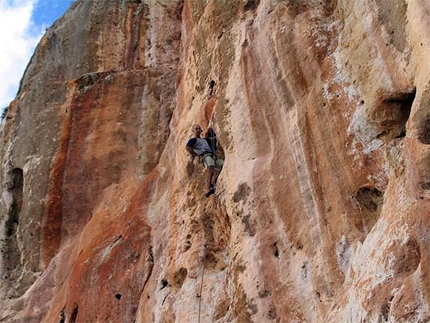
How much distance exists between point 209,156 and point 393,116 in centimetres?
379

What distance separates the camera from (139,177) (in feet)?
55.1

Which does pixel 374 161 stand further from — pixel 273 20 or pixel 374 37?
pixel 273 20

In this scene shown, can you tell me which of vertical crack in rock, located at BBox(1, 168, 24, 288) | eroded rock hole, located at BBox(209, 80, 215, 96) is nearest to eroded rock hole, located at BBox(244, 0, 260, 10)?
eroded rock hole, located at BBox(209, 80, 215, 96)

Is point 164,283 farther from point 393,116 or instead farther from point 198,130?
point 393,116

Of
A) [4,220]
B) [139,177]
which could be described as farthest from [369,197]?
[4,220]

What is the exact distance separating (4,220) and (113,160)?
11.3 ft

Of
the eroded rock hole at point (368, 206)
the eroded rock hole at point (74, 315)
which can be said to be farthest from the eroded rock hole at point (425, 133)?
the eroded rock hole at point (74, 315)

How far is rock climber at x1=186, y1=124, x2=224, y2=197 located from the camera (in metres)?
12.1

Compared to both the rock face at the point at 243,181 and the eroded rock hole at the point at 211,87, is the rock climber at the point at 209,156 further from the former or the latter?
the eroded rock hole at the point at 211,87

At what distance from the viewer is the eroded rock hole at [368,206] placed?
8977 mm

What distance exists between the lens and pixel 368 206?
9125mm

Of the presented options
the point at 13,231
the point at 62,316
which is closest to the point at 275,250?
the point at 62,316

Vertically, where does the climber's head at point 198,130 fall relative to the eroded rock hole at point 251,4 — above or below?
below

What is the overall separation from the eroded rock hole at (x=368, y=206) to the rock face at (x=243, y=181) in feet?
0.06
